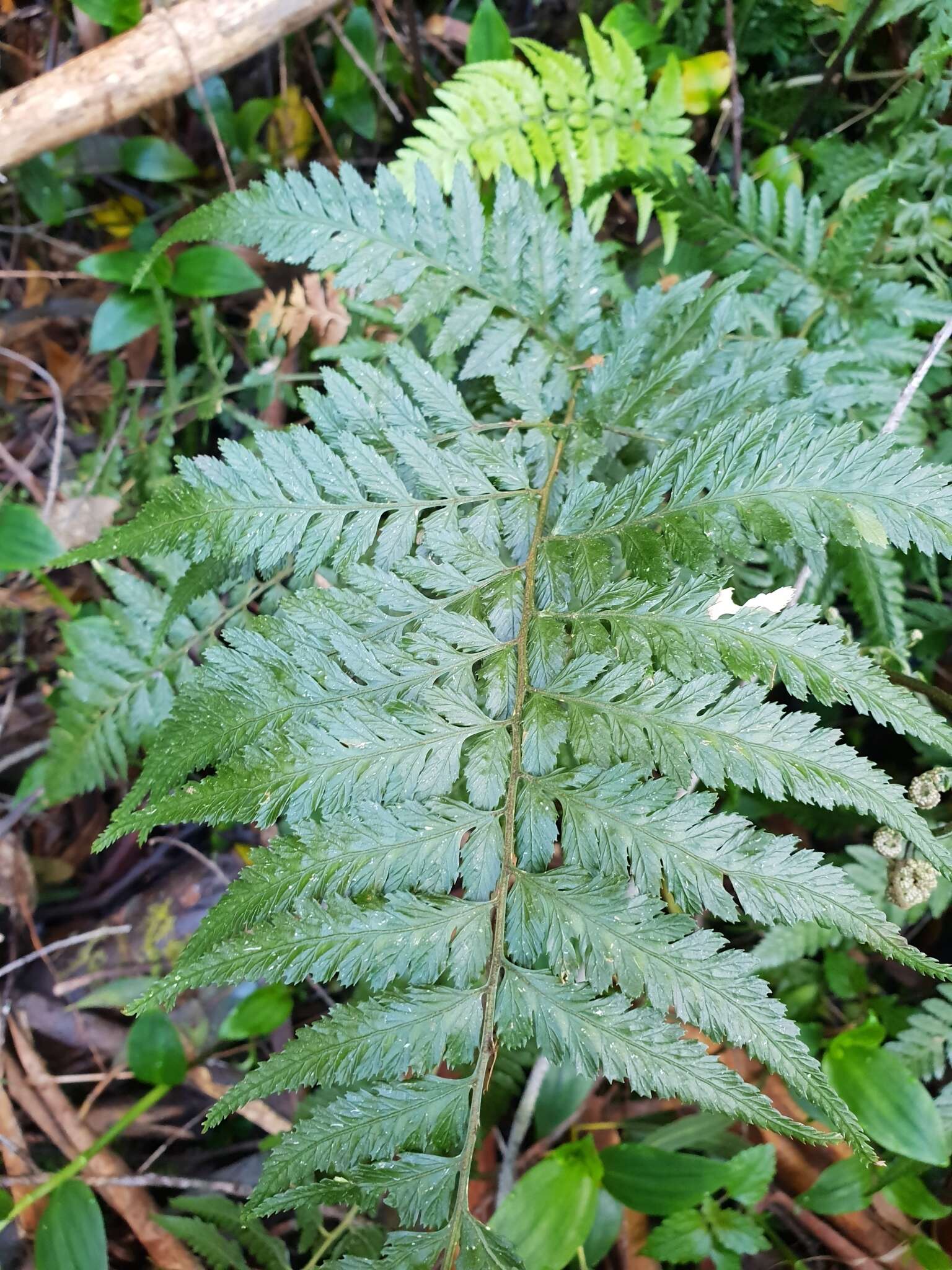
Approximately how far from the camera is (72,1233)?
2.18 meters

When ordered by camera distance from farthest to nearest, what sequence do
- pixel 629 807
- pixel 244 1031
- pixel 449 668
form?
pixel 244 1031, pixel 449 668, pixel 629 807

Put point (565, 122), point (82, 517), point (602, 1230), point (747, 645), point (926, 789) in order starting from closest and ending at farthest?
point (747, 645) < point (926, 789) < point (602, 1230) < point (565, 122) < point (82, 517)

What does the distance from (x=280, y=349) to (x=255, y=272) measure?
38cm

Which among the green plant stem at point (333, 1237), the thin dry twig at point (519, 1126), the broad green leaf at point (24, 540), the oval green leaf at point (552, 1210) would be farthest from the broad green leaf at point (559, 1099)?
the broad green leaf at point (24, 540)

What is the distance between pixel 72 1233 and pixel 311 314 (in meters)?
2.84

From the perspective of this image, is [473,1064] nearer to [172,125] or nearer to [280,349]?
[280,349]

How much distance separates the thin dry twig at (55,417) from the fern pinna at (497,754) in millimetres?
1797

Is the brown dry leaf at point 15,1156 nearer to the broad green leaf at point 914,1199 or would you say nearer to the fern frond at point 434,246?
the broad green leaf at point 914,1199

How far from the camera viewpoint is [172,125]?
3020mm

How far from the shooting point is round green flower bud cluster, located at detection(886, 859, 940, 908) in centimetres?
162

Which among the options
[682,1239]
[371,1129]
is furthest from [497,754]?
[682,1239]

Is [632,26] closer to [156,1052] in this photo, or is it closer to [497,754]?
[497,754]

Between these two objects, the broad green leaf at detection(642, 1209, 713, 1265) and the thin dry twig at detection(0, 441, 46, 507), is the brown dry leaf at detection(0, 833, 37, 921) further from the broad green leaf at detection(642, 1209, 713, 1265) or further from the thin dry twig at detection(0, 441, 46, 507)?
the broad green leaf at detection(642, 1209, 713, 1265)

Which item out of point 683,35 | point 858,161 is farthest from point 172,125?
point 858,161
